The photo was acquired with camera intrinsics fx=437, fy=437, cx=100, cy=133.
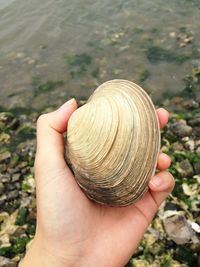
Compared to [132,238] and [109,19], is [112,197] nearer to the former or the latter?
[132,238]

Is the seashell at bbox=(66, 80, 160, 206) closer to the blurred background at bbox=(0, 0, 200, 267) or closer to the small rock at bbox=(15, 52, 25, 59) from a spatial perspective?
A: the blurred background at bbox=(0, 0, 200, 267)

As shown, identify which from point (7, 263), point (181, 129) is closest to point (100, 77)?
point (181, 129)

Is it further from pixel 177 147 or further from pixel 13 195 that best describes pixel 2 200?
pixel 177 147

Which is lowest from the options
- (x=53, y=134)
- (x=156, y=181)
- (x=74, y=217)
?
(x=74, y=217)

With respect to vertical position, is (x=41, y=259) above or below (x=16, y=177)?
above

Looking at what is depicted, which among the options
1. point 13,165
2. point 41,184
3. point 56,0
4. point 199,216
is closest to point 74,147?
point 41,184

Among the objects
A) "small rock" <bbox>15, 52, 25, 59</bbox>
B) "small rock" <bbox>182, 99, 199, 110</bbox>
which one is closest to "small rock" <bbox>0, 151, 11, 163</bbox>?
"small rock" <bbox>182, 99, 199, 110</bbox>
